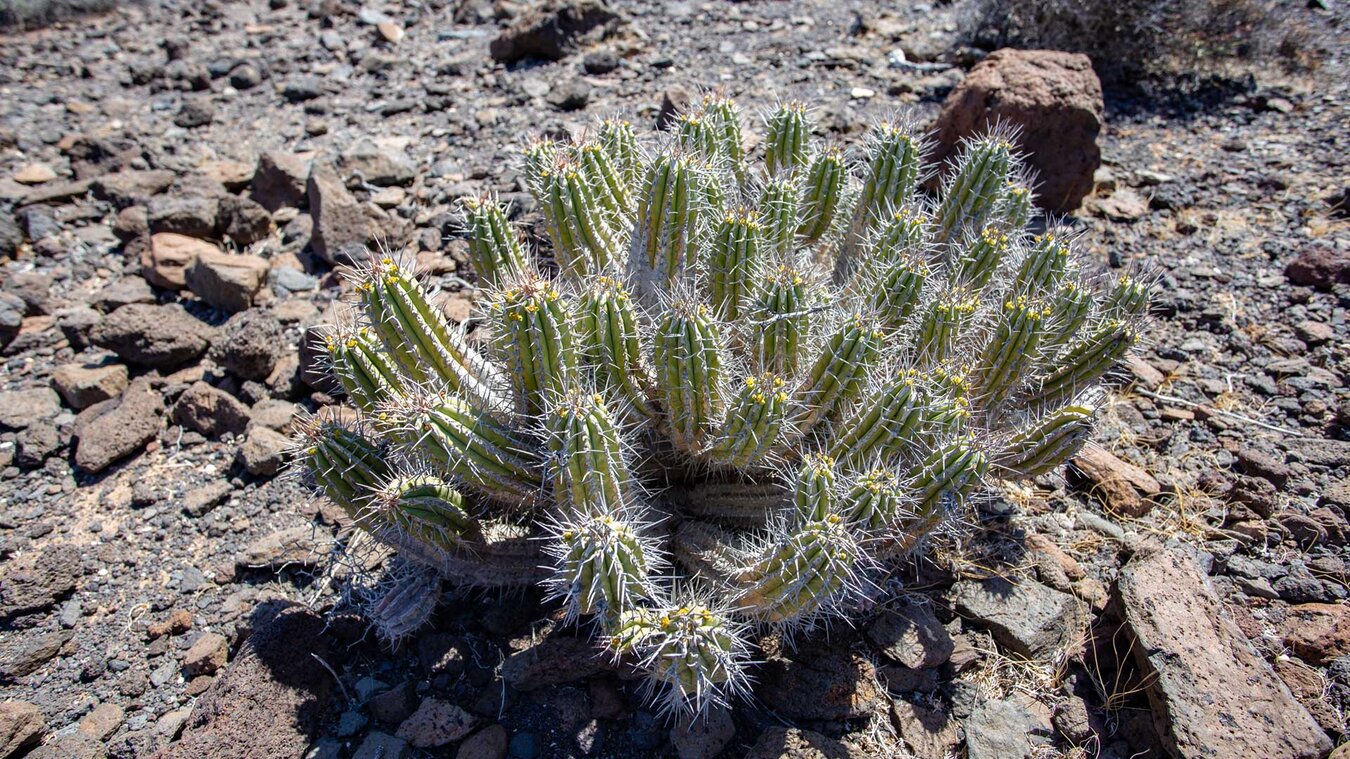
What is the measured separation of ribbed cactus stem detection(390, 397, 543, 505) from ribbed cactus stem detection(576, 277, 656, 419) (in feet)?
1.36

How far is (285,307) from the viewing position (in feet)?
15.6

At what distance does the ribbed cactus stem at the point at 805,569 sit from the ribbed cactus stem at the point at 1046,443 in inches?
36.6

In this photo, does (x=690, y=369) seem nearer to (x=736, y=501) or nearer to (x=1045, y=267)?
(x=736, y=501)

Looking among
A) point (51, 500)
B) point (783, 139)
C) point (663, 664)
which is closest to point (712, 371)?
point (663, 664)

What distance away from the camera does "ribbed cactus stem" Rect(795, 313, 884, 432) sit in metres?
2.90

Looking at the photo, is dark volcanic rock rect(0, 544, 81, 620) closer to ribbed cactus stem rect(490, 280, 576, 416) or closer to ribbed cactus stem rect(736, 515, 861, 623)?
ribbed cactus stem rect(490, 280, 576, 416)

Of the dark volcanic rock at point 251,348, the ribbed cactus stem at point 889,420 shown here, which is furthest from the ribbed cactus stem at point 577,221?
the dark volcanic rock at point 251,348

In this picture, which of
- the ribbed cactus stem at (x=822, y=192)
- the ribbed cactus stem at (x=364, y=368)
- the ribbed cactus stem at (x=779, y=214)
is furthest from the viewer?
the ribbed cactus stem at (x=822, y=192)

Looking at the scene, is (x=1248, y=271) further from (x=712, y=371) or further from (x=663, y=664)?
(x=663, y=664)

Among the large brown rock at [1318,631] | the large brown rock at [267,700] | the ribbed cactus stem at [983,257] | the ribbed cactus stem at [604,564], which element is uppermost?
the ribbed cactus stem at [983,257]

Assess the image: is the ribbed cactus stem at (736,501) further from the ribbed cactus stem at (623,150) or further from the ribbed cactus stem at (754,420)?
the ribbed cactus stem at (623,150)

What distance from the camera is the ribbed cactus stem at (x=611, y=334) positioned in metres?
2.92

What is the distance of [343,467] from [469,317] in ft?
4.10

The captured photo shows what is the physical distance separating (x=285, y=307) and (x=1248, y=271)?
5858 mm
